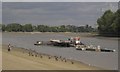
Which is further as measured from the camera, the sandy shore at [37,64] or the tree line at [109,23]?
the tree line at [109,23]

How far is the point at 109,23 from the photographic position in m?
144

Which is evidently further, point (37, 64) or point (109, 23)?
point (109, 23)

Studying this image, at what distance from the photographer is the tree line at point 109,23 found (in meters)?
133

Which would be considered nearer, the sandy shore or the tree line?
the sandy shore

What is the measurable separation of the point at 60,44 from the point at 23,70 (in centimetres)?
5852

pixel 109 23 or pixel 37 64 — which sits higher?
pixel 109 23

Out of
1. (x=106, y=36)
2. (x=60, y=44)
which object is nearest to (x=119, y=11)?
(x=106, y=36)

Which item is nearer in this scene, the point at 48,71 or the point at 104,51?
the point at 48,71

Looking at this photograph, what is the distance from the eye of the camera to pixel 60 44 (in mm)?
84938

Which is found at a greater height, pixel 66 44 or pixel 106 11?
pixel 106 11

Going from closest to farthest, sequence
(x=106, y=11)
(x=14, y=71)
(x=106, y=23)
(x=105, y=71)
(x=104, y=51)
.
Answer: (x=14, y=71), (x=105, y=71), (x=104, y=51), (x=106, y=23), (x=106, y=11)

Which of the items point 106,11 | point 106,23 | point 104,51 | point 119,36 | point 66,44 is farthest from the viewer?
point 106,11

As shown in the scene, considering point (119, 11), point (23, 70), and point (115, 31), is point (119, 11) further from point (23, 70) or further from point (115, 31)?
point (23, 70)

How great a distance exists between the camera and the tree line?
5220 inches
